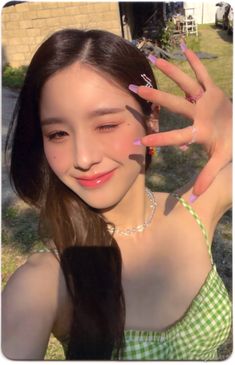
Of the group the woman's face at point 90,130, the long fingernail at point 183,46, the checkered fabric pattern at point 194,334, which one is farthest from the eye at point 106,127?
the checkered fabric pattern at point 194,334

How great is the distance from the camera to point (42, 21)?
35.6 inches

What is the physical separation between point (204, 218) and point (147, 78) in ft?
1.36

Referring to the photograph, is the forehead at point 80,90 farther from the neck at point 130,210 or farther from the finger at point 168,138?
the neck at point 130,210

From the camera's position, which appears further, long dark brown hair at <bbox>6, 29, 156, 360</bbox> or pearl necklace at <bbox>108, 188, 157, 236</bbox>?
pearl necklace at <bbox>108, 188, 157, 236</bbox>

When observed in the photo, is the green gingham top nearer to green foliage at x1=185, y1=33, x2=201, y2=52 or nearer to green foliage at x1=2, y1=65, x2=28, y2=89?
green foliage at x1=185, y1=33, x2=201, y2=52

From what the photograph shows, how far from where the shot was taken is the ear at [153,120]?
0.90m

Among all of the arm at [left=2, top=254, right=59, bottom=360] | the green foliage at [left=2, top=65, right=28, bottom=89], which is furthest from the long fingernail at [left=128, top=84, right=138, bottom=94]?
the arm at [left=2, top=254, right=59, bottom=360]

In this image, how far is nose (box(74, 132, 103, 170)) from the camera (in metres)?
0.79

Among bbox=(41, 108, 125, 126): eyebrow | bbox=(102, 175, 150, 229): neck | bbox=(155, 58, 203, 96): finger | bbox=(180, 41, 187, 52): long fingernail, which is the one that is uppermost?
bbox=(180, 41, 187, 52): long fingernail

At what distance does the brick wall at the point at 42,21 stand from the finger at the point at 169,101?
149 mm

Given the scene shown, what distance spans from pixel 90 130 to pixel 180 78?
0.68 feet

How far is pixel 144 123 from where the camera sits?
89cm

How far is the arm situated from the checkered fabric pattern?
0.17m

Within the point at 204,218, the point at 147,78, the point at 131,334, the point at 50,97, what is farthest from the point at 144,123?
the point at 131,334
